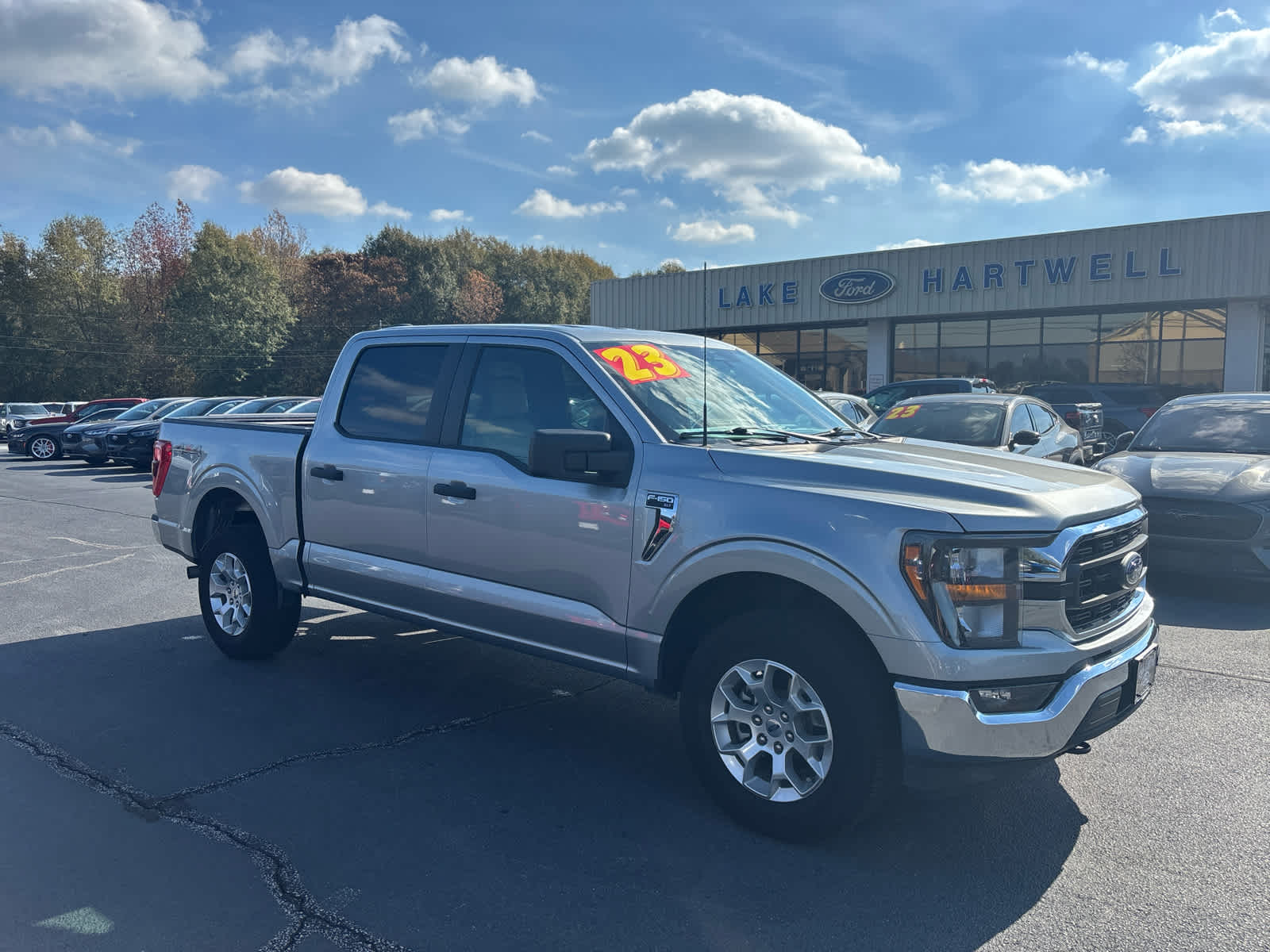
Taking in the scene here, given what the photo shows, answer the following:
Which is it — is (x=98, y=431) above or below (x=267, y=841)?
above

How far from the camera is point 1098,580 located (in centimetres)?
343

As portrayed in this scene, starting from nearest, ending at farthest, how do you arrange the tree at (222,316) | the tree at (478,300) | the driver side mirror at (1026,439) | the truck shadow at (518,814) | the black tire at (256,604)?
1. the truck shadow at (518,814)
2. the black tire at (256,604)
3. the driver side mirror at (1026,439)
4. the tree at (222,316)
5. the tree at (478,300)

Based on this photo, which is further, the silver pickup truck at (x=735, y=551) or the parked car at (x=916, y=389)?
the parked car at (x=916, y=389)

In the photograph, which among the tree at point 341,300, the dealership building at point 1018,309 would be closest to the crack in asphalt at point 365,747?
the dealership building at point 1018,309

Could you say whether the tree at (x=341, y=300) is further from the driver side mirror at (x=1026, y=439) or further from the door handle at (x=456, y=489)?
the door handle at (x=456, y=489)

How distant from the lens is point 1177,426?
8891 millimetres

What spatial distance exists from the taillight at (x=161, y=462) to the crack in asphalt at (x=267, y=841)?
2069 mm

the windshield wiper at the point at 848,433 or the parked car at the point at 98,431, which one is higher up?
the windshield wiper at the point at 848,433

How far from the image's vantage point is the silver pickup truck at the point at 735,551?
3143 mm

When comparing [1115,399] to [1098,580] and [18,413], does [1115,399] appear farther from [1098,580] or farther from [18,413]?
[18,413]

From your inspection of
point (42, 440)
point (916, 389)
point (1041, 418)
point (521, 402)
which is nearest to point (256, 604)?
point (521, 402)

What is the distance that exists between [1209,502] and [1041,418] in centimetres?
316

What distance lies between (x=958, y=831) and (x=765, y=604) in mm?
1136

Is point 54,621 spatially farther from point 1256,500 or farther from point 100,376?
point 100,376
